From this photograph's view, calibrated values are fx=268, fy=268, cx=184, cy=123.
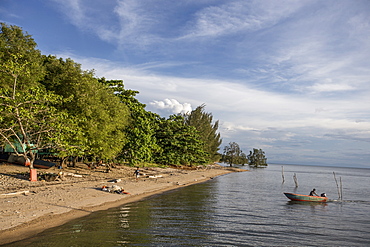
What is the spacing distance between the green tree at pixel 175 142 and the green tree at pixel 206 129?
39.1ft

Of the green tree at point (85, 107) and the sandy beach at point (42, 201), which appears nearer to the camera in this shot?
the sandy beach at point (42, 201)

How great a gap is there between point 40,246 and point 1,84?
2328cm

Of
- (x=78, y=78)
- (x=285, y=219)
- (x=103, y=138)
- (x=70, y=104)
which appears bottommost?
(x=285, y=219)

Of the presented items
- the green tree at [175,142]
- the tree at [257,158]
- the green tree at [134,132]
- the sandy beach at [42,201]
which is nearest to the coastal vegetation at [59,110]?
the green tree at [134,132]

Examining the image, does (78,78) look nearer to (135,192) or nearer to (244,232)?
(135,192)

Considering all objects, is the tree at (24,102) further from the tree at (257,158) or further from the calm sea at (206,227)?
the tree at (257,158)

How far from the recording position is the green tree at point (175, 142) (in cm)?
6181

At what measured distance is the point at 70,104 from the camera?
3362 centimetres

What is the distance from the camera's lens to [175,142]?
62.6 metres

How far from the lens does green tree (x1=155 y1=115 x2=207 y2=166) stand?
6181 cm

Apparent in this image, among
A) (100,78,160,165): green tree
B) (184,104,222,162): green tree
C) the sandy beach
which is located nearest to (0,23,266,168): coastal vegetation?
(100,78,160,165): green tree

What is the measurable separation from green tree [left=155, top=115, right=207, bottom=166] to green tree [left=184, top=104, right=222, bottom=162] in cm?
1192

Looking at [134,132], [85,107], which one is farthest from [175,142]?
[85,107]

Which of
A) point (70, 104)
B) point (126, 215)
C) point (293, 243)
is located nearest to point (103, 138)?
point (70, 104)
